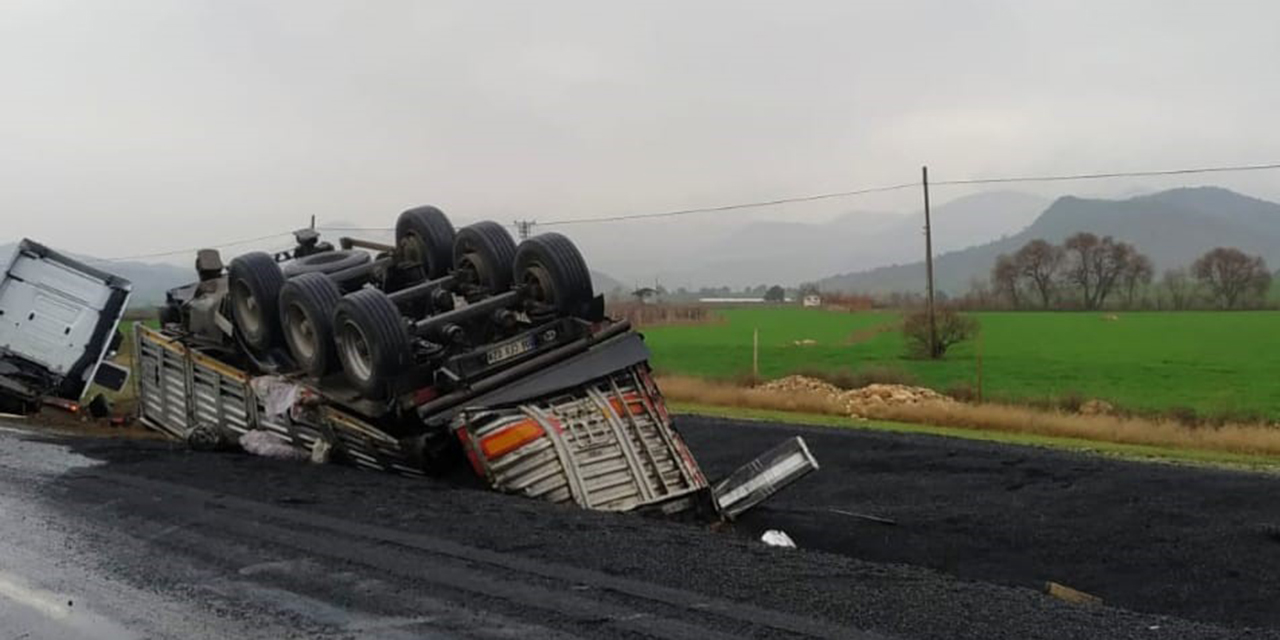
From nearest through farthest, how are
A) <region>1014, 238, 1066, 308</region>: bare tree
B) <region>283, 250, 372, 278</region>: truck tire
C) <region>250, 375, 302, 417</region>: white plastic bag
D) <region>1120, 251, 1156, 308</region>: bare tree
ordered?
1. <region>250, 375, 302, 417</region>: white plastic bag
2. <region>283, 250, 372, 278</region>: truck tire
3. <region>1014, 238, 1066, 308</region>: bare tree
4. <region>1120, 251, 1156, 308</region>: bare tree

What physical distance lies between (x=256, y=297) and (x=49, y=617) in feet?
19.6

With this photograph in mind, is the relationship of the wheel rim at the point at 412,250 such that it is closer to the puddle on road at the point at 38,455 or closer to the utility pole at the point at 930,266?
the puddle on road at the point at 38,455

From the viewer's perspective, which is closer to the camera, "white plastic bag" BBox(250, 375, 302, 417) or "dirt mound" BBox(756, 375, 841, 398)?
"white plastic bag" BBox(250, 375, 302, 417)

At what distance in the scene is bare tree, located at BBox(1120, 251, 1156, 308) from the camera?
66494 millimetres

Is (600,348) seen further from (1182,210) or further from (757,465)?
(1182,210)

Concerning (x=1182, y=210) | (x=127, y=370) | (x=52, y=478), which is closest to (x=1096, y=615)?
(x=52, y=478)

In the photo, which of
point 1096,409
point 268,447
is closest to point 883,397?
point 1096,409

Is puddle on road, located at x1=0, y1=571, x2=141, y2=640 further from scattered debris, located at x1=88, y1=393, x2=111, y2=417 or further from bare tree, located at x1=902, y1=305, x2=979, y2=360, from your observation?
bare tree, located at x1=902, y1=305, x2=979, y2=360

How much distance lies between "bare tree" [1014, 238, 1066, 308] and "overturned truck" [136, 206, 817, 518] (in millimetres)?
58031

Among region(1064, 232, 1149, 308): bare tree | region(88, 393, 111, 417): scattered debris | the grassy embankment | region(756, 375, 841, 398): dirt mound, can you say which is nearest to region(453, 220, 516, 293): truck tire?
region(88, 393, 111, 417): scattered debris

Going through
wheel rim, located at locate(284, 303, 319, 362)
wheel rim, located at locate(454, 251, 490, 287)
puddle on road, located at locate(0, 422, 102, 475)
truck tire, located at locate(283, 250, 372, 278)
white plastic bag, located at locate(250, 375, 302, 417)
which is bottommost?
puddle on road, located at locate(0, 422, 102, 475)

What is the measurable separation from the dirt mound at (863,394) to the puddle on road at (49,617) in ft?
50.0

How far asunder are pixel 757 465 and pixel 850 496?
1652 millimetres

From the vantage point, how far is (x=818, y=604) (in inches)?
197
